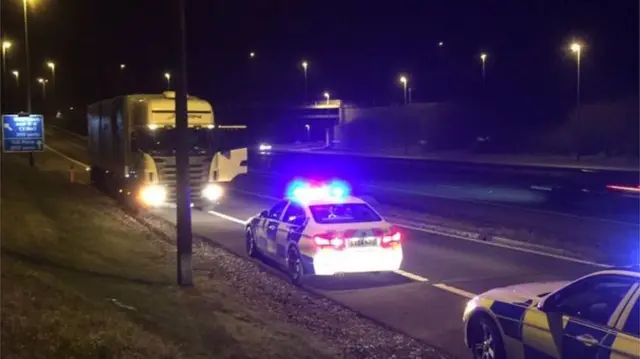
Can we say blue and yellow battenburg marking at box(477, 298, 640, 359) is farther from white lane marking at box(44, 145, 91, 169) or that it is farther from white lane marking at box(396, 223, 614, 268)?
white lane marking at box(44, 145, 91, 169)

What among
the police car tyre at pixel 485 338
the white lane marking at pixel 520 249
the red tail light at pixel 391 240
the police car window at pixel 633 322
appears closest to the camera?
the police car window at pixel 633 322

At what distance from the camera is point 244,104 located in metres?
110

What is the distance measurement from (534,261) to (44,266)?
8.95 m

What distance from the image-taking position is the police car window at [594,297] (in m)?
6.65

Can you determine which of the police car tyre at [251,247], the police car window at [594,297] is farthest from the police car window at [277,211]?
the police car window at [594,297]

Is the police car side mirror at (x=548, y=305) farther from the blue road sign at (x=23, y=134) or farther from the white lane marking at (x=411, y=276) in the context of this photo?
the blue road sign at (x=23, y=134)

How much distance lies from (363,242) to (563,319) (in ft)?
21.2

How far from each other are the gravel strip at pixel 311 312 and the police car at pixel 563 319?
3.97 feet

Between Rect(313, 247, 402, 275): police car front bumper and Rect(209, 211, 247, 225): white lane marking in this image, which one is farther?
Rect(209, 211, 247, 225): white lane marking

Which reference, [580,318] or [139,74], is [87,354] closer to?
[580,318]

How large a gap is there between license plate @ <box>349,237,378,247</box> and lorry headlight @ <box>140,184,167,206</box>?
1170 centimetres

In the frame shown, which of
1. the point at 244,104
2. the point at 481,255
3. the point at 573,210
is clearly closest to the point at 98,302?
the point at 481,255

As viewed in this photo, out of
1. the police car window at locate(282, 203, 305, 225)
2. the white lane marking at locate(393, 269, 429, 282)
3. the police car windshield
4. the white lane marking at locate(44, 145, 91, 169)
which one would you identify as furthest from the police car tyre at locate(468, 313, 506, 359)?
the white lane marking at locate(44, 145, 91, 169)

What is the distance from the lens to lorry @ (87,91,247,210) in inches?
933
